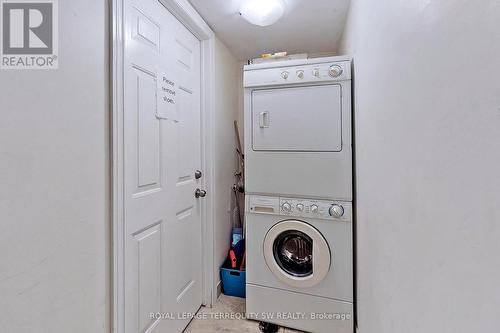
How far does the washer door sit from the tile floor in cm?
42

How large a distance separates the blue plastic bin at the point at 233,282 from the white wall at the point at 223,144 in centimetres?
7

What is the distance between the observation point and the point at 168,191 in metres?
1.56

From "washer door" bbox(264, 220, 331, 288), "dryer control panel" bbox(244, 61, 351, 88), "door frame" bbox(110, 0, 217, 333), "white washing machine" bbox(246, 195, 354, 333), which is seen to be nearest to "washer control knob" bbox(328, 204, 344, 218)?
"white washing machine" bbox(246, 195, 354, 333)

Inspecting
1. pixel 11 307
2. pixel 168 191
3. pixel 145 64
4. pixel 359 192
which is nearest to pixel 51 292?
pixel 11 307

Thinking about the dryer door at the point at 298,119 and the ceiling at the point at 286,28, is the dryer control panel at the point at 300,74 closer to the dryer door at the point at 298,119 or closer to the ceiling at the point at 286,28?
the dryer door at the point at 298,119

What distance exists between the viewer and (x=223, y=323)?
1860mm

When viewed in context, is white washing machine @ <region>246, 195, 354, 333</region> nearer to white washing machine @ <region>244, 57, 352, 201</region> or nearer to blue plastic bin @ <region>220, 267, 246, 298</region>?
white washing machine @ <region>244, 57, 352, 201</region>

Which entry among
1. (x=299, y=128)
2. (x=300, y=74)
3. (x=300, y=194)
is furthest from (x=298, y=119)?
(x=300, y=194)

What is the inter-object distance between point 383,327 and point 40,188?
1371 millimetres

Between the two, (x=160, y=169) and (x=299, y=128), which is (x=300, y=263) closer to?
(x=299, y=128)

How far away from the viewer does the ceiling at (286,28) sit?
174cm

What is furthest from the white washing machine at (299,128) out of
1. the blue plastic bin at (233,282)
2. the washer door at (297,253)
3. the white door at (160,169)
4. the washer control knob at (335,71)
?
the blue plastic bin at (233,282)

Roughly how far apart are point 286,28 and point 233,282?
88.6 inches

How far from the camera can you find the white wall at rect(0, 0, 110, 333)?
73 centimetres
